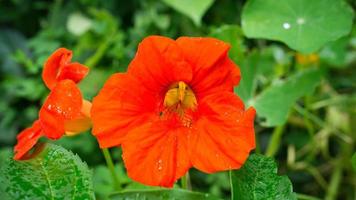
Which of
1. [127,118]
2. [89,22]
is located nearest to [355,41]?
[89,22]

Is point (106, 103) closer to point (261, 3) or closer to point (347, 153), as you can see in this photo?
point (261, 3)

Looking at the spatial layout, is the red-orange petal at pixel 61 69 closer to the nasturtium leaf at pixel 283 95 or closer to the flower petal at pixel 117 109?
the flower petal at pixel 117 109

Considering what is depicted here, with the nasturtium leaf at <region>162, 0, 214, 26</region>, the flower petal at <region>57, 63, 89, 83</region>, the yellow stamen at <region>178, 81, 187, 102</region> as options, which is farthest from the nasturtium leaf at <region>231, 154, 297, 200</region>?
the nasturtium leaf at <region>162, 0, 214, 26</region>

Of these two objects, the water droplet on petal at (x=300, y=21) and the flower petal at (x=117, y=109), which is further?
the water droplet on petal at (x=300, y=21)

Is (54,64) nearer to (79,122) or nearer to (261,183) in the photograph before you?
(79,122)

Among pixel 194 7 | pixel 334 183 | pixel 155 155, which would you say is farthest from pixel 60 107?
pixel 334 183

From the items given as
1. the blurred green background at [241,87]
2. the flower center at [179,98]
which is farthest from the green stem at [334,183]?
the flower center at [179,98]

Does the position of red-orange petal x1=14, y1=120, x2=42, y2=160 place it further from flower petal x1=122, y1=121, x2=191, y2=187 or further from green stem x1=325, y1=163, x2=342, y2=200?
green stem x1=325, y1=163, x2=342, y2=200
